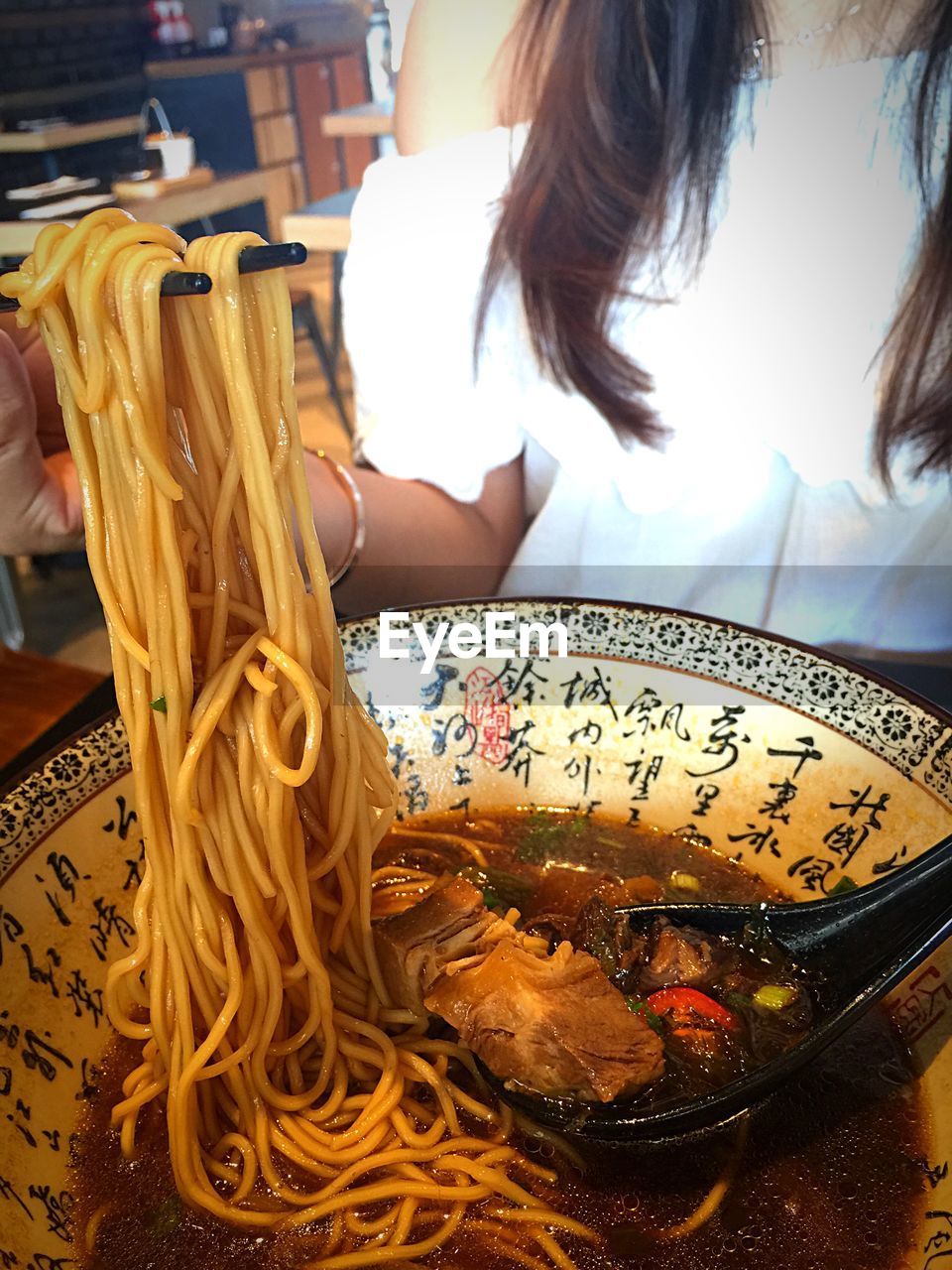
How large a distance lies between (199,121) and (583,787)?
5.94ft

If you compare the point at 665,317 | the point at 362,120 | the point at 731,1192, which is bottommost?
the point at 731,1192

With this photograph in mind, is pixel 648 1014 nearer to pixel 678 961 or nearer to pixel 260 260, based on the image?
pixel 678 961

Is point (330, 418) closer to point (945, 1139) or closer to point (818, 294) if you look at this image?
point (818, 294)

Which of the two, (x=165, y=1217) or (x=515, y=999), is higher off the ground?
(x=515, y=999)

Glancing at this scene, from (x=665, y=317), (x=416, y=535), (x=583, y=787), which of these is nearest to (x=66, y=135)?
(x=416, y=535)

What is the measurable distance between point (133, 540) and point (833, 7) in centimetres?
165

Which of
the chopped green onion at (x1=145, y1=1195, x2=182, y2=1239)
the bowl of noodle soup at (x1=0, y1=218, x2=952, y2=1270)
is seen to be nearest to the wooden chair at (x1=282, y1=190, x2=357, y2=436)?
the bowl of noodle soup at (x1=0, y1=218, x2=952, y2=1270)

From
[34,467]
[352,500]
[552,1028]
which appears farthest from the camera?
[352,500]

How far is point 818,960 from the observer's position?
146cm

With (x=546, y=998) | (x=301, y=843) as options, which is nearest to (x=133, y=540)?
(x=301, y=843)

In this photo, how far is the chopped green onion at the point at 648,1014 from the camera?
4.59 ft

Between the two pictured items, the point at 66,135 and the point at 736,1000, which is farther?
the point at 66,135

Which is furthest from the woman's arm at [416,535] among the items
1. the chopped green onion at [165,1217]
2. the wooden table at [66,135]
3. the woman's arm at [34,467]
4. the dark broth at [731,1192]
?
the chopped green onion at [165,1217]

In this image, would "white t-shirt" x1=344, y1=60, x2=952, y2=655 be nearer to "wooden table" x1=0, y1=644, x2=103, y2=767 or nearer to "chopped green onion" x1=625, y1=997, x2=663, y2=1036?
"wooden table" x1=0, y1=644, x2=103, y2=767
